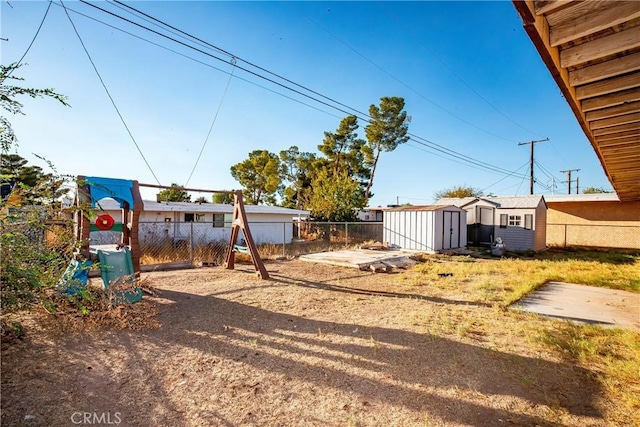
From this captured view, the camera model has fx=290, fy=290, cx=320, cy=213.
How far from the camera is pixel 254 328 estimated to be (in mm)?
4219

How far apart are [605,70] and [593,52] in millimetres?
441

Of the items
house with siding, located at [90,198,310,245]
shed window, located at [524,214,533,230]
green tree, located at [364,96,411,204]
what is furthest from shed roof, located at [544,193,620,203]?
house with siding, located at [90,198,310,245]

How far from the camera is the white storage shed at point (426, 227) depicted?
13922mm

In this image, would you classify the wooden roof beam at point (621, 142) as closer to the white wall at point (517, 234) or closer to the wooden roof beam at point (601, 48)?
the wooden roof beam at point (601, 48)

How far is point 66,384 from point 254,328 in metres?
2.09

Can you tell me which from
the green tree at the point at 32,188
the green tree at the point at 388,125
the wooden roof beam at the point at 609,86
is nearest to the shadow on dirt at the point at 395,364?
the green tree at the point at 32,188

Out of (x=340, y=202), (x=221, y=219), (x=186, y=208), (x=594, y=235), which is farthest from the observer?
(x=340, y=202)

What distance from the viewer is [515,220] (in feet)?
52.1

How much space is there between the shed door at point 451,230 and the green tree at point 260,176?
18821 mm

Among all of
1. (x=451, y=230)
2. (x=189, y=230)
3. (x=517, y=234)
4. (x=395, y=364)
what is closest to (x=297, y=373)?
(x=395, y=364)

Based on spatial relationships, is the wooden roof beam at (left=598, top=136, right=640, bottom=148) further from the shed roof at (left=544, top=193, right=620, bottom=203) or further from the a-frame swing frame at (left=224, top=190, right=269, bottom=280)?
the shed roof at (left=544, top=193, right=620, bottom=203)

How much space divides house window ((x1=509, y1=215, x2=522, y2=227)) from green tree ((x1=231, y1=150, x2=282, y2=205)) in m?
20.6

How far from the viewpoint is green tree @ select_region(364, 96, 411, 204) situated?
2377 cm

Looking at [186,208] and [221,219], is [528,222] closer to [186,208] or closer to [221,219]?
[221,219]
